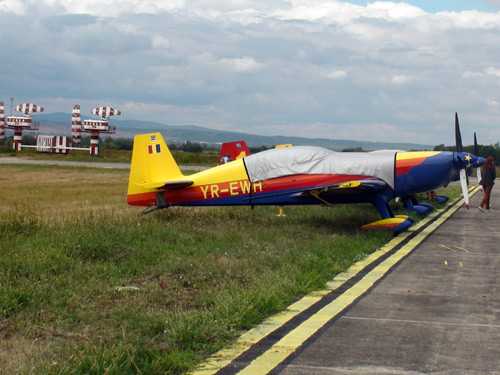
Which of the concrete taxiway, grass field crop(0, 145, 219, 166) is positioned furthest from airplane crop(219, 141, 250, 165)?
grass field crop(0, 145, 219, 166)

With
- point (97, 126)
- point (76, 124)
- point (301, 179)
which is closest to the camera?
point (301, 179)

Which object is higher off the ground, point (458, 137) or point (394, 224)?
point (458, 137)

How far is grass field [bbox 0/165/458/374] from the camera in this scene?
4746 millimetres

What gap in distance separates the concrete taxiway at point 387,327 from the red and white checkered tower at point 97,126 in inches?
2546

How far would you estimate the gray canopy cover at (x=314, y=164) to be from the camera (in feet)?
43.8

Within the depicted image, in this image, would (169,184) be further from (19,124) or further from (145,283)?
(19,124)

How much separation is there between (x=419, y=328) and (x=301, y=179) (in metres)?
7.94

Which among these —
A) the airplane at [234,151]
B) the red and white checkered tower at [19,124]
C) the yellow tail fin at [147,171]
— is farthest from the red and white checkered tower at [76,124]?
the yellow tail fin at [147,171]

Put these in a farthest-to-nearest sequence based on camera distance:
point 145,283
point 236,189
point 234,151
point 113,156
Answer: point 113,156, point 234,151, point 236,189, point 145,283

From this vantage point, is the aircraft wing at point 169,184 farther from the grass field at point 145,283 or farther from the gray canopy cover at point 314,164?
the gray canopy cover at point 314,164

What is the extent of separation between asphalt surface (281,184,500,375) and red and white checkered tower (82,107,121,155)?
213 ft

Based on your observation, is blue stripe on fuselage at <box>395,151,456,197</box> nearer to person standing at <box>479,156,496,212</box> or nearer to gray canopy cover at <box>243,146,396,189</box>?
gray canopy cover at <box>243,146,396,189</box>

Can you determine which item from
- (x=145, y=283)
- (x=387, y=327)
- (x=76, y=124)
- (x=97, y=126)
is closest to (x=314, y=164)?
(x=145, y=283)

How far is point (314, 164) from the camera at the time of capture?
44.3ft
